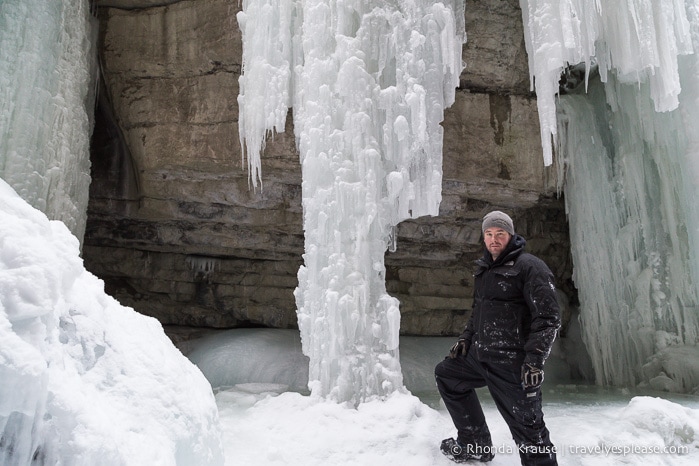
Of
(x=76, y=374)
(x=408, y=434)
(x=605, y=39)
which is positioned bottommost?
(x=408, y=434)

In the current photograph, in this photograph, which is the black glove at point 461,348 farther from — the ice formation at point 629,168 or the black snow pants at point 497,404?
the ice formation at point 629,168

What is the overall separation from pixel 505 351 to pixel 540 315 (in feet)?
0.90

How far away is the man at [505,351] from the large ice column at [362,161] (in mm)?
1451

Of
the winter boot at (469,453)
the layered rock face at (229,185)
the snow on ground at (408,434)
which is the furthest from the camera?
the layered rock face at (229,185)

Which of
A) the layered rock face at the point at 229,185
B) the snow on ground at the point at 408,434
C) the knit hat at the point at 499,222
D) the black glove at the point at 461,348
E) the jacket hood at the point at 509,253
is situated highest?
the layered rock face at the point at 229,185

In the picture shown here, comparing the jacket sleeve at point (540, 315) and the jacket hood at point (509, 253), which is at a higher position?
the jacket hood at point (509, 253)

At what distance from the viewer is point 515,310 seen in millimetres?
2682

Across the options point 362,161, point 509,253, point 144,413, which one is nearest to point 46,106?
point 362,161

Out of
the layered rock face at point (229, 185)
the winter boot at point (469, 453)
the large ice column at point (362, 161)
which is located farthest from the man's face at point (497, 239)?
the layered rock face at point (229, 185)

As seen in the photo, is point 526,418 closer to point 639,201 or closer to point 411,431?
point 411,431

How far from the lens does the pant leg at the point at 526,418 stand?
2.50m

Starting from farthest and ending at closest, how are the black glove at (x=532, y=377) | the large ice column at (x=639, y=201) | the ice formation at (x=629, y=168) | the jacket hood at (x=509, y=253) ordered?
1. the large ice column at (x=639, y=201)
2. the ice formation at (x=629, y=168)
3. the jacket hood at (x=509, y=253)
4. the black glove at (x=532, y=377)

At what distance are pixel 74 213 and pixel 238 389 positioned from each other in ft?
9.23

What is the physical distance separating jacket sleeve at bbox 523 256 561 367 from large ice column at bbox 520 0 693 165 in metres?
2.70
